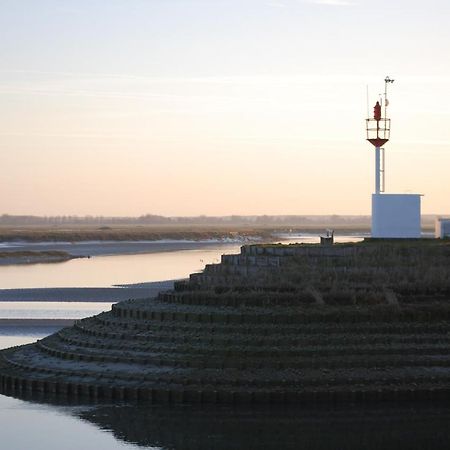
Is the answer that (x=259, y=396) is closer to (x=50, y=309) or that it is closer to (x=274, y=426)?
(x=274, y=426)

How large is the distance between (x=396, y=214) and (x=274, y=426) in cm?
2247

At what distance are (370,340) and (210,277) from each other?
25.4 ft

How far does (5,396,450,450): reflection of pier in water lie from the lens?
3119cm

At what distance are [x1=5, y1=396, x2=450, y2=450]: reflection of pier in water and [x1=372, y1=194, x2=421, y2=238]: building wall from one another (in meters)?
18.6

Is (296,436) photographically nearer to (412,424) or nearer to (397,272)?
(412,424)

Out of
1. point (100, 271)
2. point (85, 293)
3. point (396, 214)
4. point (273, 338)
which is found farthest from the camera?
point (100, 271)

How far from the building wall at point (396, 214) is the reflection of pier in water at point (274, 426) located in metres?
18.6

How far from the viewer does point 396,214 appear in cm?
5353

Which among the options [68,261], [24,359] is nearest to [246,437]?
[24,359]

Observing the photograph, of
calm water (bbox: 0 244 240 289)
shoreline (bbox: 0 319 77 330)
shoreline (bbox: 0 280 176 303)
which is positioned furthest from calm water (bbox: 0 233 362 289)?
shoreline (bbox: 0 319 77 330)

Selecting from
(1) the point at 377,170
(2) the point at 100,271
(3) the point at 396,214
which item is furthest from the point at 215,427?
(2) the point at 100,271

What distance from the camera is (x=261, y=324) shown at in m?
39.9

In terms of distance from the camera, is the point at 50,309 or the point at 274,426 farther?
the point at 50,309

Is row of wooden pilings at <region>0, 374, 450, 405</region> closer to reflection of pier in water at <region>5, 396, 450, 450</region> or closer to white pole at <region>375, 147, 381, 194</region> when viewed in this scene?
reflection of pier in water at <region>5, 396, 450, 450</region>
